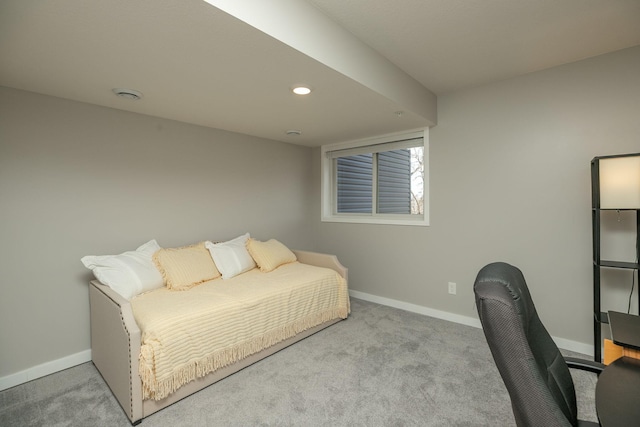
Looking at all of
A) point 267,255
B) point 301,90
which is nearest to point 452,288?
point 267,255

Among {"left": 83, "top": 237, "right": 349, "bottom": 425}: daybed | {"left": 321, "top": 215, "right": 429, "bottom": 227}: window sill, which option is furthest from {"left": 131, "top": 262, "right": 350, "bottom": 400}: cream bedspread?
{"left": 321, "top": 215, "right": 429, "bottom": 227}: window sill

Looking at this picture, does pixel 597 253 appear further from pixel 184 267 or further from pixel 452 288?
pixel 184 267

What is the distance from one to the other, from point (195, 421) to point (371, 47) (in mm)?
2694

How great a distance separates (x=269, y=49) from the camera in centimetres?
166

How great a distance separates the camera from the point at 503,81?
2.84 meters

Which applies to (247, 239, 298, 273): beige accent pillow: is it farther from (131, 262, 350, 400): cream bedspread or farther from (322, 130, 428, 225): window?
(322, 130, 428, 225): window

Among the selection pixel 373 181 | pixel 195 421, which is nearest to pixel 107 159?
pixel 195 421

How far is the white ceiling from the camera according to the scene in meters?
1.43

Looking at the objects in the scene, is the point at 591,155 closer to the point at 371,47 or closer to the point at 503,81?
the point at 503,81

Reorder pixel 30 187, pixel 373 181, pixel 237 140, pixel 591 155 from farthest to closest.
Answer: pixel 373 181 → pixel 237 140 → pixel 591 155 → pixel 30 187

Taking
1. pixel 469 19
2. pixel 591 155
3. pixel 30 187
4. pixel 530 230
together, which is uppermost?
pixel 469 19

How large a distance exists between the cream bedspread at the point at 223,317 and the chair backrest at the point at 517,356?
179cm

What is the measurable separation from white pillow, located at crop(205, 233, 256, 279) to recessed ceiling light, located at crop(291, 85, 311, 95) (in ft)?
5.58

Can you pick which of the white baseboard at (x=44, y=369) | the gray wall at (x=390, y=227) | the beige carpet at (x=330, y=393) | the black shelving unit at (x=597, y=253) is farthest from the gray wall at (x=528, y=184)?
the white baseboard at (x=44, y=369)
